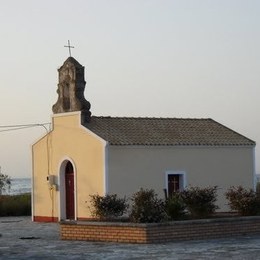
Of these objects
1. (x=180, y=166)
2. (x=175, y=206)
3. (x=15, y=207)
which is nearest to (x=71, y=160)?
(x=180, y=166)

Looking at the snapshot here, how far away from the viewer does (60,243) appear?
75.1ft

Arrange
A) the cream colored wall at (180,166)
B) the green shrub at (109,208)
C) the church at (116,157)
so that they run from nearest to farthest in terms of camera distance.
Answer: the green shrub at (109,208) < the cream colored wall at (180,166) < the church at (116,157)

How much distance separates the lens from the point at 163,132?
34.3 m

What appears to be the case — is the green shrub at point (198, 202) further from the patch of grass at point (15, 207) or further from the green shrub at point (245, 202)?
the patch of grass at point (15, 207)

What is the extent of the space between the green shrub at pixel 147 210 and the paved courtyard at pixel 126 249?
1.05m

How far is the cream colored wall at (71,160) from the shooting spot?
31.9 meters

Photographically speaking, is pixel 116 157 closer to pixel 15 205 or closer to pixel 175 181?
pixel 175 181

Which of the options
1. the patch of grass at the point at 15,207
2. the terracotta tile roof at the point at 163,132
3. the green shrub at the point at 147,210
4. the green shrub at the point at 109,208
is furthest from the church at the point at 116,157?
the green shrub at the point at 147,210

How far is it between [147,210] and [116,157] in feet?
30.9

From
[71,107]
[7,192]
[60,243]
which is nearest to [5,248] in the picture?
[60,243]

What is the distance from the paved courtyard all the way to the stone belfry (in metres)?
9.33

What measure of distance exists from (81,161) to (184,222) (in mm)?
11124

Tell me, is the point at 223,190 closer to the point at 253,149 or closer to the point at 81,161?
the point at 253,149

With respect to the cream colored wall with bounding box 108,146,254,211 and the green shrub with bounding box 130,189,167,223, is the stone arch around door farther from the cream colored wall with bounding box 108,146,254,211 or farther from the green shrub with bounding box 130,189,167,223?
the green shrub with bounding box 130,189,167,223
